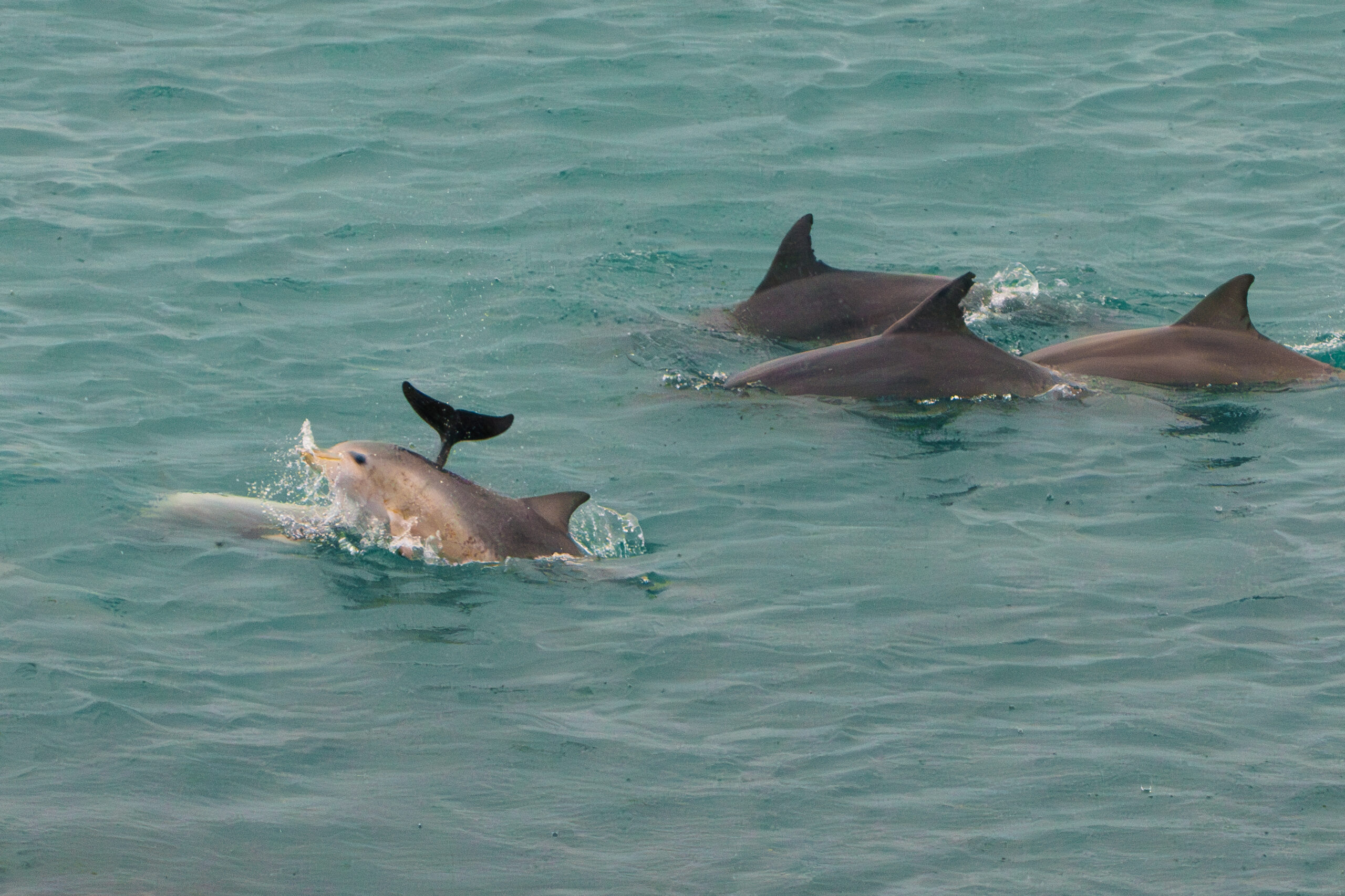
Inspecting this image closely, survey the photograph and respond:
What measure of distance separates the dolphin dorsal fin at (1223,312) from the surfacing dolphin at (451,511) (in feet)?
18.0

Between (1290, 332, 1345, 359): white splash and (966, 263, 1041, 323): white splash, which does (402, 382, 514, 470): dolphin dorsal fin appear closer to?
(966, 263, 1041, 323): white splash

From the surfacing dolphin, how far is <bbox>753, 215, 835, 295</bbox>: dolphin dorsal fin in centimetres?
477

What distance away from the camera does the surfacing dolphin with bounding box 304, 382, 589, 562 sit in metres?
9.08

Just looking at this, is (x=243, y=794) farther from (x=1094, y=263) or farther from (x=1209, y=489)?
(x=1094, y=263)

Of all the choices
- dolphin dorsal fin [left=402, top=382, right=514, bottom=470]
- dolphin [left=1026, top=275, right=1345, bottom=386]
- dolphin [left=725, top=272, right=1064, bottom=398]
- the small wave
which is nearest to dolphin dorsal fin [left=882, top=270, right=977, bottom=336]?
dolphin [left=725, top=272, right=1064, bottom=398]

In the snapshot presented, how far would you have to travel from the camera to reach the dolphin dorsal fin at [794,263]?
13.5m

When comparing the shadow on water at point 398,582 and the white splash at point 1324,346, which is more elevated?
the white splash at point 1324,346

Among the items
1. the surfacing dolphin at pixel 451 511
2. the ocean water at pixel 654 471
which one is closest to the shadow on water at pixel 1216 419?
the ocean water at pixel 654 471

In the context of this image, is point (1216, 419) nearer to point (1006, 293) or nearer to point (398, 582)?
point (1006, 293)

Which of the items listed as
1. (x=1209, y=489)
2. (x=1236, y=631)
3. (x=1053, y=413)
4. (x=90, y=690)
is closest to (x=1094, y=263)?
(x=1053, y=413)

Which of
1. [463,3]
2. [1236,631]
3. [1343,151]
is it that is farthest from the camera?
[463,3]

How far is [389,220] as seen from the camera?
15477mm

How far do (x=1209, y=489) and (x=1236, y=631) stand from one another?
6.90ft

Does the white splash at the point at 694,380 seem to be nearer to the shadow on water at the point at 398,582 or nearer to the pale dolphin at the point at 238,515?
the pale dolphin at the point at 238,515
